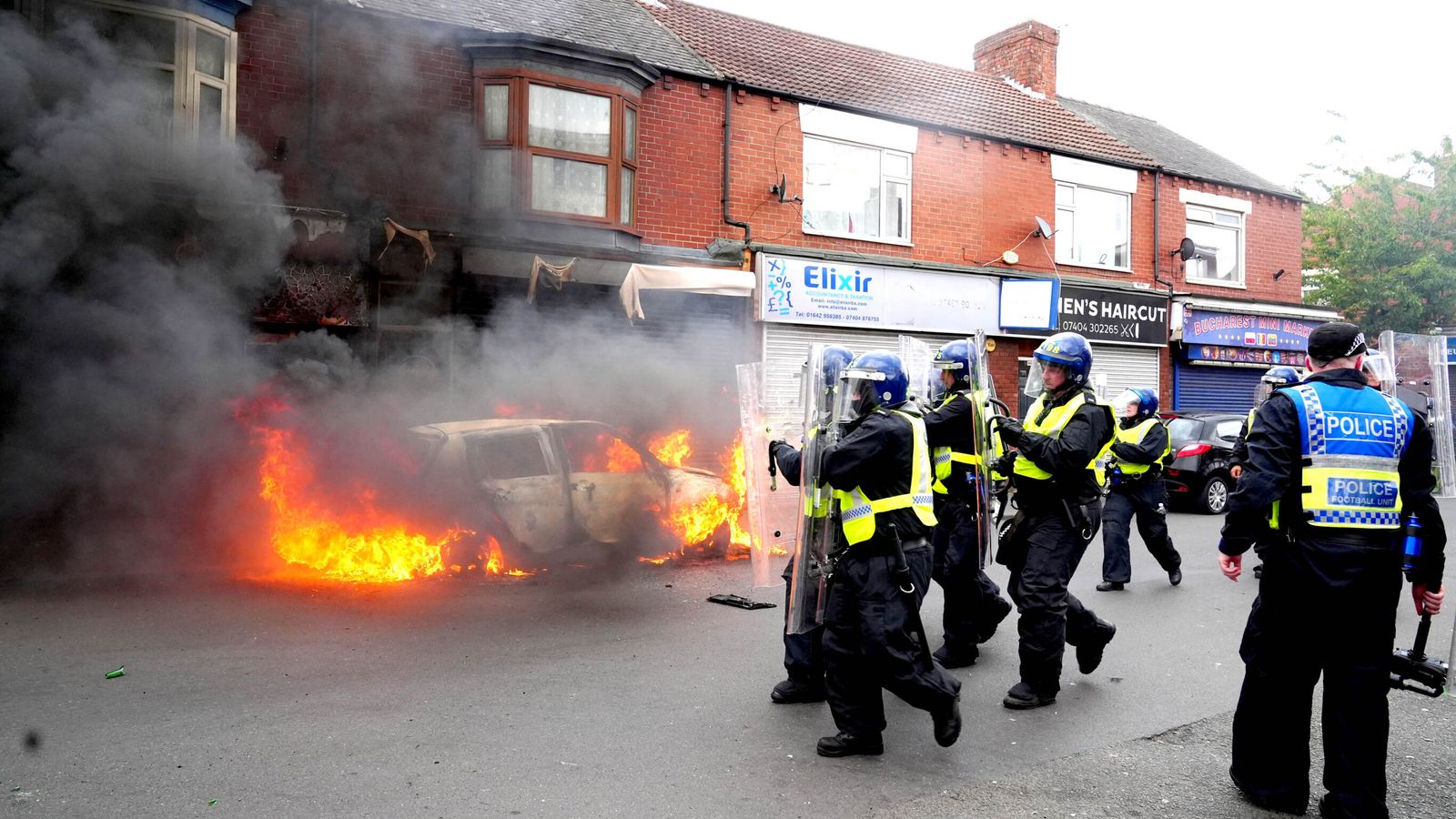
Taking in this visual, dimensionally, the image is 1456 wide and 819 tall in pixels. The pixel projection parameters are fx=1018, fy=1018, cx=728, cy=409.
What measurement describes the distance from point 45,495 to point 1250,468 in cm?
875

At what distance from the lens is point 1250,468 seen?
3551 mm

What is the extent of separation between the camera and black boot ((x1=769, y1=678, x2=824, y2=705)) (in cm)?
472

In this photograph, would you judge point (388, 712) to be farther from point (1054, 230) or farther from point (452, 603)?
point (1054, 230)

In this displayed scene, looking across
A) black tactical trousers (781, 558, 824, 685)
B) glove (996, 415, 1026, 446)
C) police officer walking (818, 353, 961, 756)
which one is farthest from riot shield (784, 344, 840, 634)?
glove (996, 415, 1026, 446)

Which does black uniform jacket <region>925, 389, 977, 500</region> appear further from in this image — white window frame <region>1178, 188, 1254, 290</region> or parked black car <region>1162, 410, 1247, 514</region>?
white window frame <region>1178, 188, 1254, 290</region>

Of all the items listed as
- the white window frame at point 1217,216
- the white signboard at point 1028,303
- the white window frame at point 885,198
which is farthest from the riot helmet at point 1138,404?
the white window frame at point 1217,216

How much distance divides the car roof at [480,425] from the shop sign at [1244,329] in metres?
13.6

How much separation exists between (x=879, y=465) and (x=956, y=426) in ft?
5.69

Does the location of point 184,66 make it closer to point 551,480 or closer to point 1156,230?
point 551,480

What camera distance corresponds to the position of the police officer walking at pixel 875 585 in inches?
155

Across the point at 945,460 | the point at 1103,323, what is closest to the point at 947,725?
the point at 945,460

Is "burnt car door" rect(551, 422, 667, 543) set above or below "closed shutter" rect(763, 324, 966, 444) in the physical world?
below

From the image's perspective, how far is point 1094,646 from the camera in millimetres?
5074

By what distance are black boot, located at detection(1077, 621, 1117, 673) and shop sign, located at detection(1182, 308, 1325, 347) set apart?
47.6 feet
